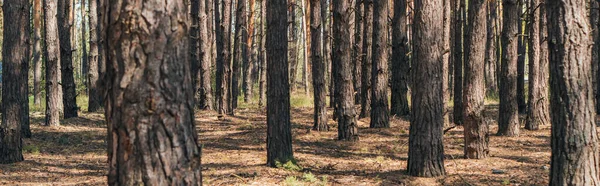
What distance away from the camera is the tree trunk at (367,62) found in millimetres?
16391

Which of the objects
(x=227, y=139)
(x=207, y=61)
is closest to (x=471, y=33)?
(x=227, y=139)

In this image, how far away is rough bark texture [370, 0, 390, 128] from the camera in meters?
15.1

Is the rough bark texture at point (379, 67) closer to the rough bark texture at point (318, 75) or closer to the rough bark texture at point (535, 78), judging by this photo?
the rough bark texture at point (318, 75)

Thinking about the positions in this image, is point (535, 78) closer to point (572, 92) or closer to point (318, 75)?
point (318, 75)

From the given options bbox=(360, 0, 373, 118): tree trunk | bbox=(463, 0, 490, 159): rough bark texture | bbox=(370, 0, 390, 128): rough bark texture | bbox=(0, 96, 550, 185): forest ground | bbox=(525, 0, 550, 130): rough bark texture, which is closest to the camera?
bbox=(0, 96, 550, 185): forest ground

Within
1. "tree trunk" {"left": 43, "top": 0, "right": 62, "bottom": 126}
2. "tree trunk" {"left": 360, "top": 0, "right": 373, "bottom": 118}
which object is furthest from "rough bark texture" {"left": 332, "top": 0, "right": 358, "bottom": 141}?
"tree trunk" {"left": 43, "top": 0, "right": 62, "bottom": 126}

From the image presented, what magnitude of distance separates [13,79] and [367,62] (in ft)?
34.7

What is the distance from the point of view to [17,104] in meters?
10.3

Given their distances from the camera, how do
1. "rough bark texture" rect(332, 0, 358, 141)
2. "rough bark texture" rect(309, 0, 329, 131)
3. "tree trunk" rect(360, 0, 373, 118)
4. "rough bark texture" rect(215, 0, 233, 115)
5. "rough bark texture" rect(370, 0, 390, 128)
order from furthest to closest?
"rough bark texture" rect(215, 0, 233, 115) → "tree trunk" rect(360, 0, 373, 118) → "rough bark texture" rect(370, 0, 390, 128) → "rough bark texture" rect(309, 0, 329, 131) → "rough bark texture" rect(332, 0, 358, 141)

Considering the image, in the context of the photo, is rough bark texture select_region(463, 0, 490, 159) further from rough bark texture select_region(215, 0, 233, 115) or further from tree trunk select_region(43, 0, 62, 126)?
tree trunk select_region(43, 0, 62, 126)

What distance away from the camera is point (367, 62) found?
709 inches

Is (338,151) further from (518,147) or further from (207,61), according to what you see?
(207,61)

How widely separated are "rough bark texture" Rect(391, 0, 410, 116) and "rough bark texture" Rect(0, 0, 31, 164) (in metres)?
9.23

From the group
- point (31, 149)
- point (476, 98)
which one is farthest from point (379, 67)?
point (31, 149)
